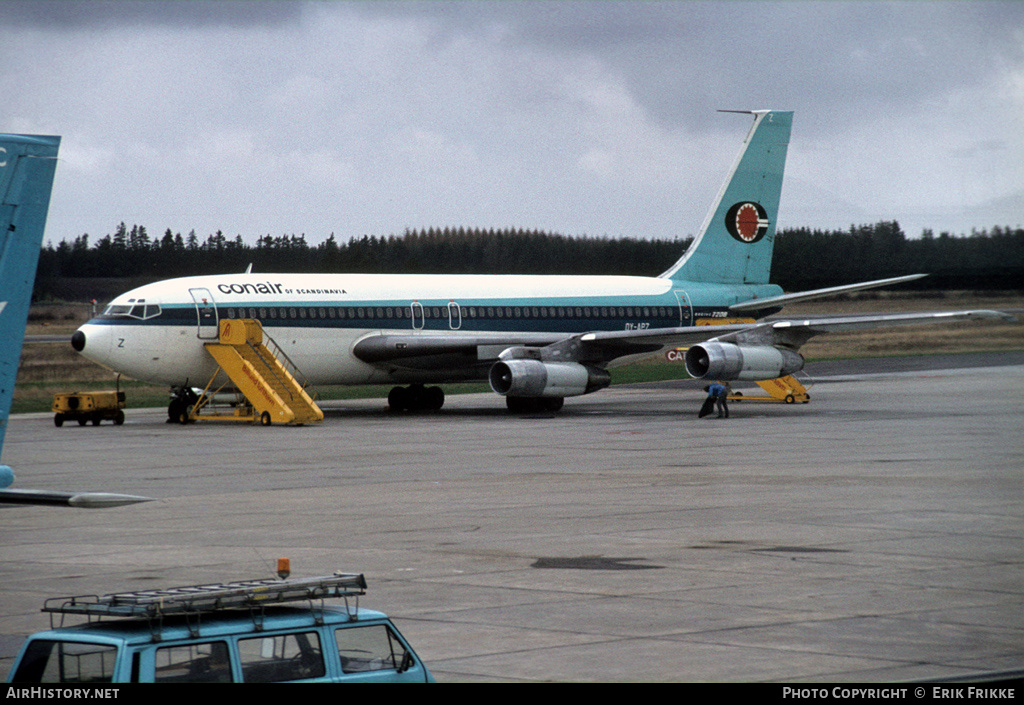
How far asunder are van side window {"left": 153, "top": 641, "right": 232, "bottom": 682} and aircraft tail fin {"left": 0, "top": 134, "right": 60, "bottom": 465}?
3591mm

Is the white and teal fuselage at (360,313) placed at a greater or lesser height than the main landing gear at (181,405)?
greater

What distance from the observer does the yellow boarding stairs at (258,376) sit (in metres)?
40.0

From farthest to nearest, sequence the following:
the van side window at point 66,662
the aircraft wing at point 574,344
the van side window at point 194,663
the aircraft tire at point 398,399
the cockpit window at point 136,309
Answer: the aircraft tire at point 398,399, the aircraft wing at point 574,344, the cockpit window at point 136,309, the van side window at point 66,662, the van side window at point 194,663

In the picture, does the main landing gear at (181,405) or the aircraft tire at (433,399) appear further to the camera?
the aircraft tire at (433,399)

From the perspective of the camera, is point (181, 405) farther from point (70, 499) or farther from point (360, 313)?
point (70, 499)

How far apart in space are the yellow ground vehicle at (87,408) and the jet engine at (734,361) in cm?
1894

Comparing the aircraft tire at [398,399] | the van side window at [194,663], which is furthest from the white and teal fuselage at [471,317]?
the van side window at [194,663]

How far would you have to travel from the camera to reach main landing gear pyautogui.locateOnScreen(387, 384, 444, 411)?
156 feet

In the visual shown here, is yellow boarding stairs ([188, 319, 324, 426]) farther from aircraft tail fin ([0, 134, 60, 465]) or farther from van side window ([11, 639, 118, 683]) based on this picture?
van side window ([11, 639, 118, 683])

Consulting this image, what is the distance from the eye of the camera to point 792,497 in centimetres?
2250

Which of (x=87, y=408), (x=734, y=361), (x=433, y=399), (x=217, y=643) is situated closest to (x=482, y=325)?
(x=433, y=399)

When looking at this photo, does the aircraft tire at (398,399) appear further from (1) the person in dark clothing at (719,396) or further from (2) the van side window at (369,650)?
(2) the van side window at (369,650)

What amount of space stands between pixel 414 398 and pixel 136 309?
38.1ft

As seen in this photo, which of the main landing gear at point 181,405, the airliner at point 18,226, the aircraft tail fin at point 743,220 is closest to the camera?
the airliner at point 18,226
